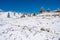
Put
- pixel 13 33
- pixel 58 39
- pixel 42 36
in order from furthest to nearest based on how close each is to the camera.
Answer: pixel 13 33 → pixel 42 36 → pixel 58 39

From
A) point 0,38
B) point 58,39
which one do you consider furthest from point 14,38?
point 58,39

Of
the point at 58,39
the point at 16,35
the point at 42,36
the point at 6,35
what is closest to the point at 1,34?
the point at 6,35

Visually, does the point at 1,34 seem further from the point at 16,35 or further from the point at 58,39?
the point at 58,39

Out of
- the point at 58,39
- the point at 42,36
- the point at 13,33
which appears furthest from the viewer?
the point at 13,33

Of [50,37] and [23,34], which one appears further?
[23,34]

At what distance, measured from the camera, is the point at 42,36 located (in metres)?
13.6

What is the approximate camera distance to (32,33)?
48.1ft

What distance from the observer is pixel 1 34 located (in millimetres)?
14578

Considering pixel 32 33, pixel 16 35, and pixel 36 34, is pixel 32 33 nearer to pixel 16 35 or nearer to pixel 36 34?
pixel 36 34

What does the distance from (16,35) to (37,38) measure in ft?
8.96

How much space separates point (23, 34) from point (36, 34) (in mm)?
1672

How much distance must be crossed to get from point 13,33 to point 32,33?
8.17 feet

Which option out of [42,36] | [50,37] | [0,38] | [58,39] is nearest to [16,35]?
[0,38]

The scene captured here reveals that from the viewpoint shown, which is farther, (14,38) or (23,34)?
(23,34)
